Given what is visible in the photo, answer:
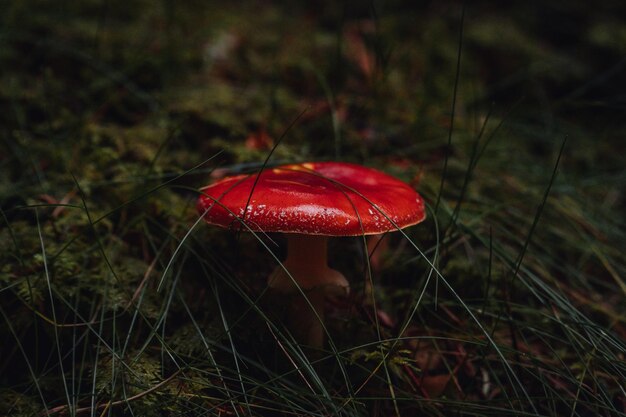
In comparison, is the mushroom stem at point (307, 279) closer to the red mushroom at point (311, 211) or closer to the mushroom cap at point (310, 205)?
the red mushroom at point (311, 211)

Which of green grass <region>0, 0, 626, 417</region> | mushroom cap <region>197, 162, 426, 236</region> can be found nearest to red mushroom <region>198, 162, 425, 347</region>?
mushroom cap <region>197, 162, 426, 236</region>

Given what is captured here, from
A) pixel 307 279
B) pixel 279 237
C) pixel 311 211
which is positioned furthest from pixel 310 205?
pixel 279 237

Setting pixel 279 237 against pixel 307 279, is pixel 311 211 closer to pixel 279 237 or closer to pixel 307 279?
pixel 307 279

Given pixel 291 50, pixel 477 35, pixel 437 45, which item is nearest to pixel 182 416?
pixel 291 50

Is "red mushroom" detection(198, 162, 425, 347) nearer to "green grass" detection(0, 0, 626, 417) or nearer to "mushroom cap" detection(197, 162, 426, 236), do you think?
"mushroom cap" detection(197, 162, 426, 236)

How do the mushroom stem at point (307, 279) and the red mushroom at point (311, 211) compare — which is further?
the mushroom stem at point (307, 279)

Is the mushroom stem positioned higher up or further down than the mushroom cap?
further down

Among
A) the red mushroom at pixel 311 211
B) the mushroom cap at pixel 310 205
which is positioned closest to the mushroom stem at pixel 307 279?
the red mushroom at pixel 311 211
